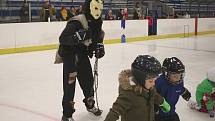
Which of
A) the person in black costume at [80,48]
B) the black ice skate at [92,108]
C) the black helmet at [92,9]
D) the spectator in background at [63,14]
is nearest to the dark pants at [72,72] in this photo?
the person in black costume at [80,48]

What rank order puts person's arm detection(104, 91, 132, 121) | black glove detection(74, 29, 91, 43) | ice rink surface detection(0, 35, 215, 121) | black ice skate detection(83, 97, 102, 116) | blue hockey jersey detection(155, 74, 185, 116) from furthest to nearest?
ice rink surface detection(0, 35, 215, 121), black ice skate detection(83, 97, 102, 116), black glove detection(74, 29, 91, 43), blue hockey jersey detection(155, 74, 185, 116), person's arm detection(104, 91, 132, 121)

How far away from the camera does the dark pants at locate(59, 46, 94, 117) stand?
313 cm

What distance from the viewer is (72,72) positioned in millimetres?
3129

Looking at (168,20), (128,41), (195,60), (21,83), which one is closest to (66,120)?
(21,83)

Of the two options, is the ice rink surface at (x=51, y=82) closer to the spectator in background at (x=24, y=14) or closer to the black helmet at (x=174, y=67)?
the black helmet at (x=174, y=67)

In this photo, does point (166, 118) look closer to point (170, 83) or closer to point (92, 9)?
point (170, 83)

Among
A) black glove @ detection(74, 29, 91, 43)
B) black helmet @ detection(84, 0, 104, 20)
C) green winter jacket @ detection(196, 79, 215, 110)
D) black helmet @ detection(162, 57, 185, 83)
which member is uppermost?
black helmet @ detection(84, 0, 104, 20)

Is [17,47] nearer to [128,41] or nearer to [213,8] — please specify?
[128,41]

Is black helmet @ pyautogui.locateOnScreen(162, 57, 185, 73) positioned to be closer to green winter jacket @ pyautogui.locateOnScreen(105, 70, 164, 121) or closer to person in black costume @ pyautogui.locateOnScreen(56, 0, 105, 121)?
green winter jacket @ pyautogui.locateOnScreen(105, 70, 164, 121)

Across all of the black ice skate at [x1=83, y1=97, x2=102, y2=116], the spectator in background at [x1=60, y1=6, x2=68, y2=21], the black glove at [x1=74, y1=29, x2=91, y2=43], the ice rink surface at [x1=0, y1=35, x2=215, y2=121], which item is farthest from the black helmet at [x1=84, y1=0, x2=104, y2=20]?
the spectator in background at [x1=60, y1=6, x2=68, y2=21]

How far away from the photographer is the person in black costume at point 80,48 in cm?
306

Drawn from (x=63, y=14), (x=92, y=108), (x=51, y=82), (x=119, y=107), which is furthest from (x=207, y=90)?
(x=63, y=14)

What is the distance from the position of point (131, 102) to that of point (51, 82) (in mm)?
3269

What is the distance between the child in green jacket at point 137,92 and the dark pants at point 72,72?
43.1 inches
